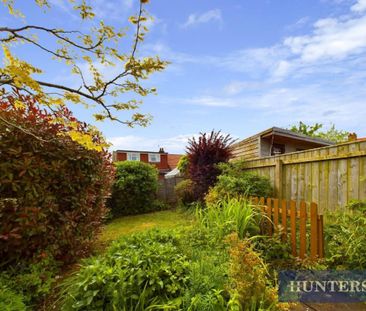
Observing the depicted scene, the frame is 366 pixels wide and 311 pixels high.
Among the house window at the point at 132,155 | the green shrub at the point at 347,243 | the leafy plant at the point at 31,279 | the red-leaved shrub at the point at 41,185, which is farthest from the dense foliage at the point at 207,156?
the house window at the point at 132,155

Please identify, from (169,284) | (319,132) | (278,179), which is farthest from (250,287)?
(319,132)

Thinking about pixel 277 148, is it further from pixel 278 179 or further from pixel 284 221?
pixel 284 221

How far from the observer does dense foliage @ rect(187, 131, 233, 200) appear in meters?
7.38

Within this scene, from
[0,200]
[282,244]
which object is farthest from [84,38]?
[282,244]

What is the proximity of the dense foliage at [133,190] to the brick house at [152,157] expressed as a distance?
56.0 ft

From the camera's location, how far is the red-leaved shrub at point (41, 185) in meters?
2.70

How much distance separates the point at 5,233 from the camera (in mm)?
2619

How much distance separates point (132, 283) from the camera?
6.59 ft

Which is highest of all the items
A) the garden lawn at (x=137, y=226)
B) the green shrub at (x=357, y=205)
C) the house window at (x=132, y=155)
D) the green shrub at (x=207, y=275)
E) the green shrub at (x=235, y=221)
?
the house window at (x=132, y=155)

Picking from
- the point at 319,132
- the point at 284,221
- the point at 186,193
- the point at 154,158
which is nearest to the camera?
the point at 284,221

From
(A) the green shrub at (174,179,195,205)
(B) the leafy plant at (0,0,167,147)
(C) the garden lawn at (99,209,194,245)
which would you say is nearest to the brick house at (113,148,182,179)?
(A) the green shrub at (174,179,195,205)

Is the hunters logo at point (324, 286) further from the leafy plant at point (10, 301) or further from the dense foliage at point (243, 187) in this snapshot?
the dense foliage at point (243, 187)

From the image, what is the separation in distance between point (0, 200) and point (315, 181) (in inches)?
182

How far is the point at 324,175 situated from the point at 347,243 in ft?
5.89
